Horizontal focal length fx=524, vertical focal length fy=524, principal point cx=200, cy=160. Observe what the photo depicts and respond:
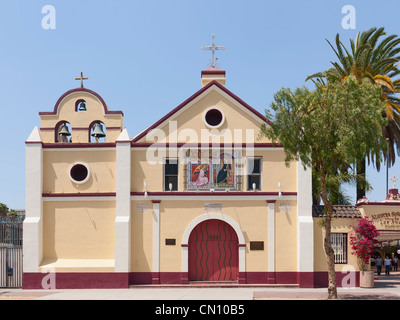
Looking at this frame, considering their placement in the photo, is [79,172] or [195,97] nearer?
[195,97]

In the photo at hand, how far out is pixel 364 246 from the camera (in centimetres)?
2539

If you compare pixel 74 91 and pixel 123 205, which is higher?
pixel 74 91

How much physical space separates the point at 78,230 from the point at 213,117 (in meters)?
8.84

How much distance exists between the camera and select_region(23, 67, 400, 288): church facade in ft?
84.1

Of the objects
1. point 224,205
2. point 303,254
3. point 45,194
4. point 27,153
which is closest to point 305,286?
point 303,254

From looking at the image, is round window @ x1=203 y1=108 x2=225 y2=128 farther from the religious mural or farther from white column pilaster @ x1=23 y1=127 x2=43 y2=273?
white column pilaster @ x1=23 y1=127 x2=43 y2=273

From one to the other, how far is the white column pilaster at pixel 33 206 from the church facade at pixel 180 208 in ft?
0.16

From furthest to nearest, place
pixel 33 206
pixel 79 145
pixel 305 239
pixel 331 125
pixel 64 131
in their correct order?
pixel 64 131 → pixel 79 145 → pixel 33 206 → pixel 305 239 → pixel 331 125

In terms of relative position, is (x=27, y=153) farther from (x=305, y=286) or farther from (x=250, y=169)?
(x=305, y=286)

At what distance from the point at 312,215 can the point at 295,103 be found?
24.8 ft

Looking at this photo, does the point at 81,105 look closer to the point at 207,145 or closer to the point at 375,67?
the point at 207,145

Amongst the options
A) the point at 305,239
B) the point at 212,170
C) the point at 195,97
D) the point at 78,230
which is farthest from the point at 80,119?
the point at 305,239

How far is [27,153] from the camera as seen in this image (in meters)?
26.2

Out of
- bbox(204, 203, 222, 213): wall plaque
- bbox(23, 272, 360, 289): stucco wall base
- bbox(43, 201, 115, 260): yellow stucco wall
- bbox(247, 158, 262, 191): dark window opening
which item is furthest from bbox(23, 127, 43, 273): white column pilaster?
bbox(247, 158, 262, 191): dark window opening
